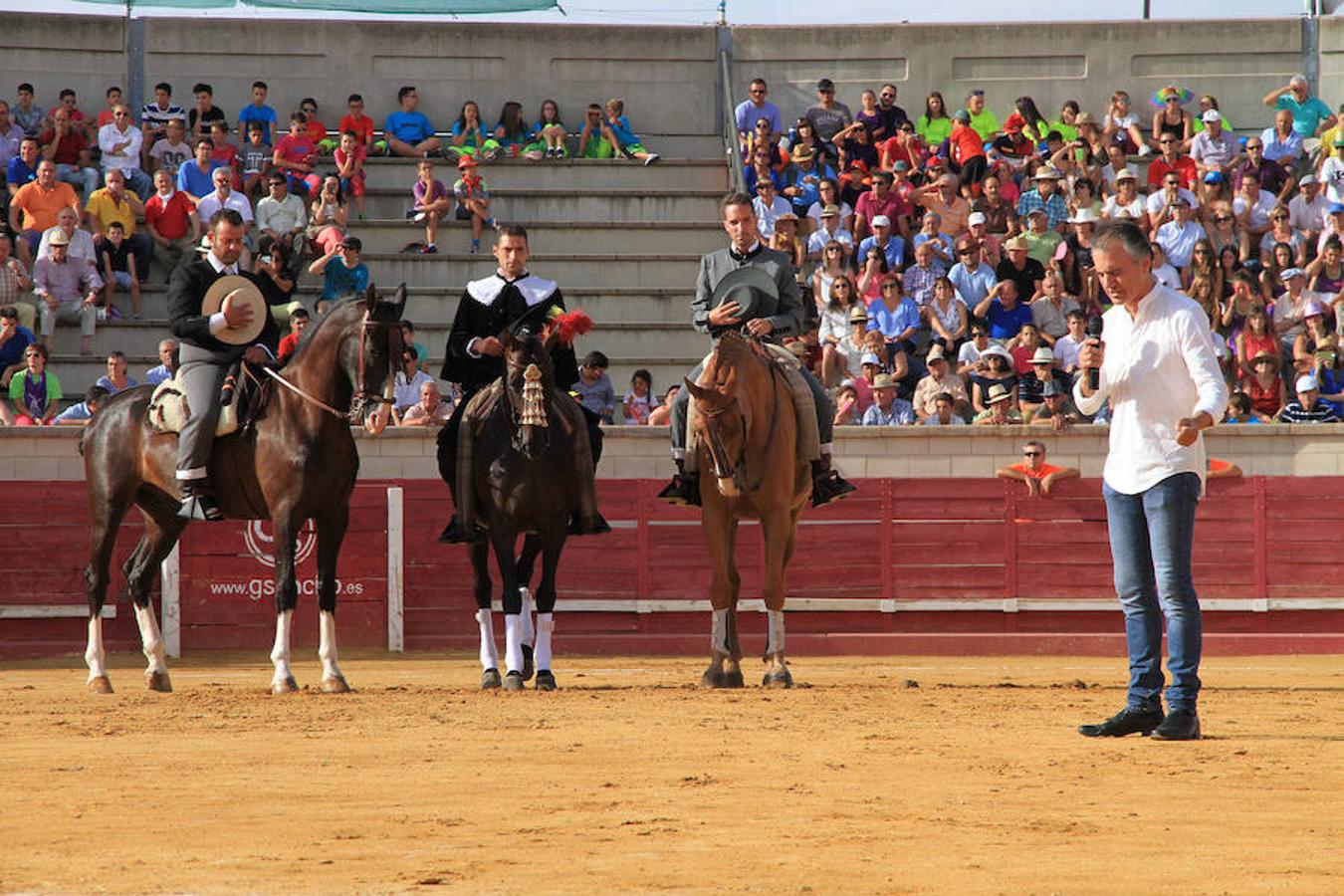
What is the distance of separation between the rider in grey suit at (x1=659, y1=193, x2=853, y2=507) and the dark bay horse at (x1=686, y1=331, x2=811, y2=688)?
0.20 metres

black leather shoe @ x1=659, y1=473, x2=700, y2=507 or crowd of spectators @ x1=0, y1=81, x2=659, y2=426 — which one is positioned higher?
crowd of spectators @ x1=0, y1=81, x2=659, y2=426

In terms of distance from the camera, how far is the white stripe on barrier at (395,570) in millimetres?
15727

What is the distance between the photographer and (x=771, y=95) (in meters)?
22.6

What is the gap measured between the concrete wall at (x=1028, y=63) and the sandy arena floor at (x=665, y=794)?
1384 cm

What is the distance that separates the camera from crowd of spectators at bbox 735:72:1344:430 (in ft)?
55.9

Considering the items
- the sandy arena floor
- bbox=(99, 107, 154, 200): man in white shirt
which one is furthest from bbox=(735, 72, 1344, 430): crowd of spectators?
the sandy arena floor

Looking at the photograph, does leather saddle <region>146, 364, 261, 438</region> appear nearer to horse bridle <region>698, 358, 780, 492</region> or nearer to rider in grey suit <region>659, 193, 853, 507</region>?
rider in grey suit <region>659, 193, 853, 507</region>

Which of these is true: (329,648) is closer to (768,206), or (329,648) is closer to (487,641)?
(487,641)

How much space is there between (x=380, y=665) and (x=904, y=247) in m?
7.41

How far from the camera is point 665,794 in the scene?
621 cm

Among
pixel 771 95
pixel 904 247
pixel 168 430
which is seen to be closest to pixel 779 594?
pixel 168 430

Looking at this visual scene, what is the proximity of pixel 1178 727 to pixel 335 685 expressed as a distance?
4.80 m

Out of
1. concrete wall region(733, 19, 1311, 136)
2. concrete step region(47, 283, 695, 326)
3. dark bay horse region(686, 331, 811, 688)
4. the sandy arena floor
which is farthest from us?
concrete wall region(733, 19, 1311, 136)

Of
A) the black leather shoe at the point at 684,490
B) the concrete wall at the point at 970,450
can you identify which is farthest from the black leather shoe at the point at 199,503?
the concrete wall at the point at 970,450
